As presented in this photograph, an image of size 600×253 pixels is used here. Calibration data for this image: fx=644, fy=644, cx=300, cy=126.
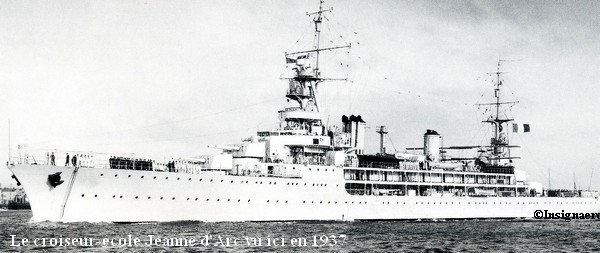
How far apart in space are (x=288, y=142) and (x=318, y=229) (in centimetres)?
1020

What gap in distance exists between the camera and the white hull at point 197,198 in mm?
34750

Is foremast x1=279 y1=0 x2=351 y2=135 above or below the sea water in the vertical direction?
above

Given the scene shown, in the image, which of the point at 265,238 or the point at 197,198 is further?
the point at 197,198

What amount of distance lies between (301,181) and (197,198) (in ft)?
27.1

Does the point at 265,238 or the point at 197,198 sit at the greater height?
the point at 197,198

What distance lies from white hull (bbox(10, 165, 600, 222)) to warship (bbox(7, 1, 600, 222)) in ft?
0.19

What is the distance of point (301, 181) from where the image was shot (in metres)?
43.6

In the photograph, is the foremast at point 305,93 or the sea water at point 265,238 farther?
the foremast at point 305,93

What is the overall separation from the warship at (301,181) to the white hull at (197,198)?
6 cm

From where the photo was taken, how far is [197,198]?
125 feet

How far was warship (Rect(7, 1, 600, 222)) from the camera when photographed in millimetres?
34969

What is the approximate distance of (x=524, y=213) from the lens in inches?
2447

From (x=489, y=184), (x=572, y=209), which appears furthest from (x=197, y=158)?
(x=572, y=209)

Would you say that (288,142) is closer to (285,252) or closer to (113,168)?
(113,168)
